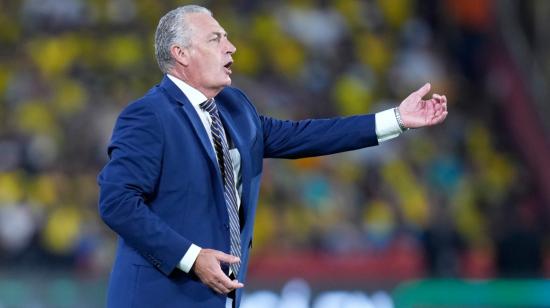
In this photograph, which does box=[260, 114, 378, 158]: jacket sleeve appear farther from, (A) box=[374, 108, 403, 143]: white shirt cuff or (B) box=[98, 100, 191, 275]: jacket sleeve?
(B) box=[98, 100, 191, 275]: jacket sleeve

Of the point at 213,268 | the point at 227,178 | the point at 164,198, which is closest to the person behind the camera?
the point at 213,268

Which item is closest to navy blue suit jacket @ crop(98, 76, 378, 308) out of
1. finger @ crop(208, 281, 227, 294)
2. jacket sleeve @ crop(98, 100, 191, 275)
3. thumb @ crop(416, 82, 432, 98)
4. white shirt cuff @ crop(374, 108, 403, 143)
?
jacket sleeve @ crop(98, 100, 191, 275)

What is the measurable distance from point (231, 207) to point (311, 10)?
28.4 feet

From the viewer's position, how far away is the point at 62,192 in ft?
33.4

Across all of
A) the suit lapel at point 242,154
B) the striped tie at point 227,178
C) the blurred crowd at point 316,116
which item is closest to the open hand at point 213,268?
the striped tie at point 227,178

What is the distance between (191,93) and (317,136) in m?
0.47

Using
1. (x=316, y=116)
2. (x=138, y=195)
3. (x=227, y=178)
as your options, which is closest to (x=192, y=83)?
(x=227, y=178)

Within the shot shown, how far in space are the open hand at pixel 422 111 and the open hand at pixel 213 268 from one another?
77 cm

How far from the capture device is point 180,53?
3957mm

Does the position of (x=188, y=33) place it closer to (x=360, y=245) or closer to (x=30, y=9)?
(x=360, y=245)

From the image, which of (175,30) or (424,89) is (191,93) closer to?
(175,30)

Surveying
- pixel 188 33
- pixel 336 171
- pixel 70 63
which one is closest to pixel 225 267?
pixel 188 33

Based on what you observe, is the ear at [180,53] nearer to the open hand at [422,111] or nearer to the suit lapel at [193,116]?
the suit lapel at [193,116]

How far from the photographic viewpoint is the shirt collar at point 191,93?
3.98 meters
